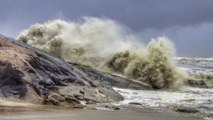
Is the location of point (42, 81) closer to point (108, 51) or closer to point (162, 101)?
point (162, 101)

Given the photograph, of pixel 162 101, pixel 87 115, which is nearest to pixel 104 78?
pixel 162 101

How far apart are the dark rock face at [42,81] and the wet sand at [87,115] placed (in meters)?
1.77

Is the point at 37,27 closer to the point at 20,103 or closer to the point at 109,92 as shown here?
the point at 109,92

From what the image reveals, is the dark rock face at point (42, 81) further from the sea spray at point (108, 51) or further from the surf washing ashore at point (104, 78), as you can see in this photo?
the sea spray at point (108, 51)

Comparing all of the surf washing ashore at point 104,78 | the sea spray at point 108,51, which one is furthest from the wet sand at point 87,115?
the sea spray at point 108,51

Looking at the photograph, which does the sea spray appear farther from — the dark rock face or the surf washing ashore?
the dark rock face

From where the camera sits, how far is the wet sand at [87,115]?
10.6m

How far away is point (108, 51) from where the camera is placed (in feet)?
91.9

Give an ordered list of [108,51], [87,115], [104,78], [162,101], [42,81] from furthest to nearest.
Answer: [108,51], [104,78], [162,101], [42,81], [87,115]

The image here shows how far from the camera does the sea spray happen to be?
24.6 metres

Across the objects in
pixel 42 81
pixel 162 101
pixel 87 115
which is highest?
pixel 42 81

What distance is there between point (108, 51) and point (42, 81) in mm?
13478

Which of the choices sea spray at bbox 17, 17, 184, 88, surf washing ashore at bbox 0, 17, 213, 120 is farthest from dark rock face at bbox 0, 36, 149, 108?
sea spray at bbox 17, 17, 184, 88

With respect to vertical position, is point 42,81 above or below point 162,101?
above
